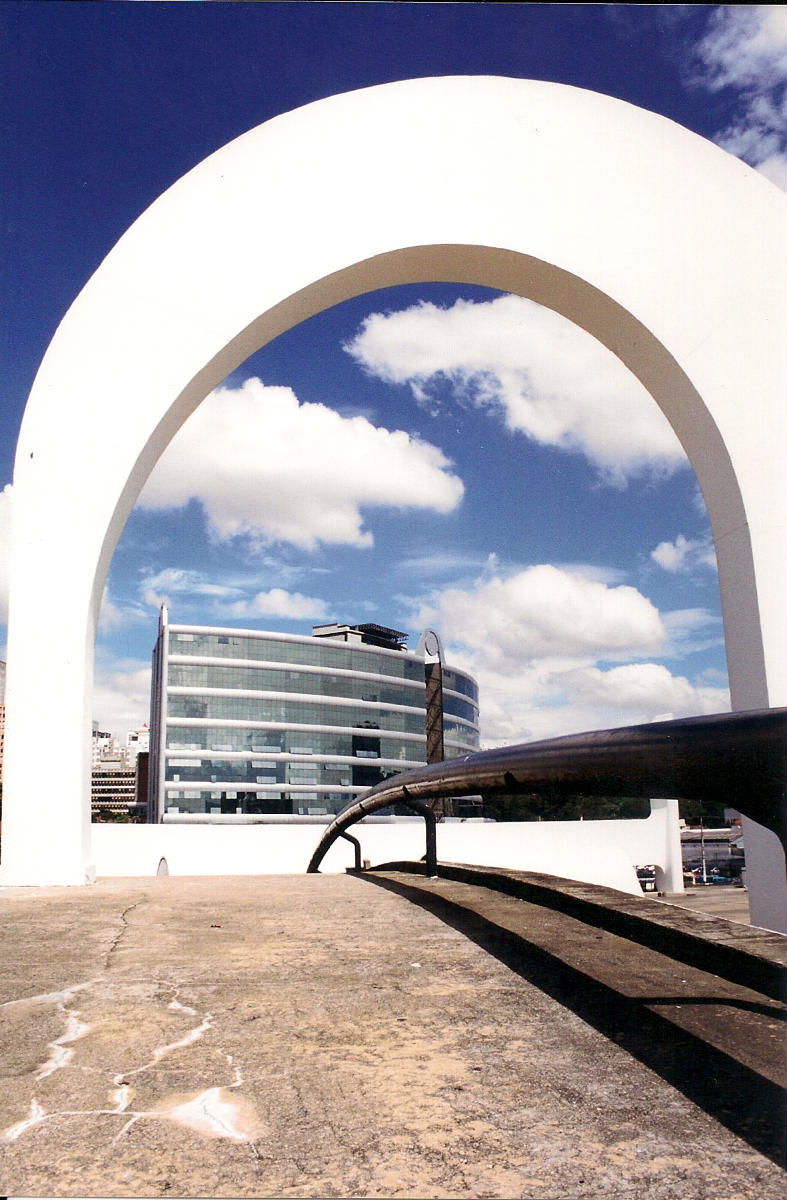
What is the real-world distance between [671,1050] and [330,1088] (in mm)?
719

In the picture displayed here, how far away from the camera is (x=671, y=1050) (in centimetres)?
180

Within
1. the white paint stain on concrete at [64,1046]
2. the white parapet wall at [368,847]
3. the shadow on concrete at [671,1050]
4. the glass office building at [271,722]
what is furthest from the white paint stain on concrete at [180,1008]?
the glass office building at [271,722]

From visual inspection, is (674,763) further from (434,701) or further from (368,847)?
(434,701)

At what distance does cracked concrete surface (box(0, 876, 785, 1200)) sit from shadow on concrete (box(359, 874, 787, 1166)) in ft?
0.11

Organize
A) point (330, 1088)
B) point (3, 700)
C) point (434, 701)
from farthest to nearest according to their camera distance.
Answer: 1. point (434, 701)
2. point (3, 700)
3. point (330, 1088)

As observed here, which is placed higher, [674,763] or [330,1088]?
[674,763]

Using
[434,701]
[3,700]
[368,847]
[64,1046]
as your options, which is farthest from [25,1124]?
[434,701]

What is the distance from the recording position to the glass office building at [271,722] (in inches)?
2454

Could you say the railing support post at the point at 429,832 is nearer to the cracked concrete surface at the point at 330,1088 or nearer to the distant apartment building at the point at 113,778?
the cracked concrete surface at the point at 330,1088

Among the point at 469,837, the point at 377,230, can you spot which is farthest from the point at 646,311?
the point at 469,837

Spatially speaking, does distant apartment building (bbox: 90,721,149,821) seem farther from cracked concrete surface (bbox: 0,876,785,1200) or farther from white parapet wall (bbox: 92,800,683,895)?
cracked concrete surface (bbox: 0,876,785,1200)

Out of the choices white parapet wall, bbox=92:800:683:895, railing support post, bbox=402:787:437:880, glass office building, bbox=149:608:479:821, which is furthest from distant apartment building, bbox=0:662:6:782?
glass office building, bbox=149:608:479:821

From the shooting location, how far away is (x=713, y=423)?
21.5ft

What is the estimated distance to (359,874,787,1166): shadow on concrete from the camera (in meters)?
1.44
